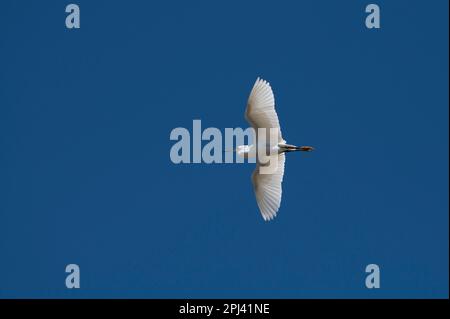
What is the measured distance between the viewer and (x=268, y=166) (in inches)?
831

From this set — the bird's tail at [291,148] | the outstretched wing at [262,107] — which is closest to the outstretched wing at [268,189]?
the bird's tail at [291,148]

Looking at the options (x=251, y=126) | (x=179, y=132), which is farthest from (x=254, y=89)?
(x=179, y=132)

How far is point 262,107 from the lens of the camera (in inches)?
779

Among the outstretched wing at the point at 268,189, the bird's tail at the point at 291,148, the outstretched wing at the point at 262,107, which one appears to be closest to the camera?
the outstretched wing at the point at 262,107

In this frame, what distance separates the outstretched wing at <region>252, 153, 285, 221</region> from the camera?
68.4 ft

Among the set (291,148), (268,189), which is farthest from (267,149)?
(268,189)

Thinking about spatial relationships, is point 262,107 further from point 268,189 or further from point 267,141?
point 268,189

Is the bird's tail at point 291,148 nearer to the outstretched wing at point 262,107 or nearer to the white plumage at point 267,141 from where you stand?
the white plumage at point 267,141

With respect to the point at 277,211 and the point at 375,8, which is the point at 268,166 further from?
the point at 375,8

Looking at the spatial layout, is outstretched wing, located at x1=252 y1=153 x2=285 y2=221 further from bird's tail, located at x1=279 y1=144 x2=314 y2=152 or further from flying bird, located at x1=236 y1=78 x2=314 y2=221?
bird's tail, located at x1=279 y1=144 x2=314 y2=152

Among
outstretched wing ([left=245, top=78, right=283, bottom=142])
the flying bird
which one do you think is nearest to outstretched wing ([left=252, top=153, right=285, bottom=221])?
the flying bird

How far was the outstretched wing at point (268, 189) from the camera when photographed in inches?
821

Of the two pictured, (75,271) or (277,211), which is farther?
(75,271)
